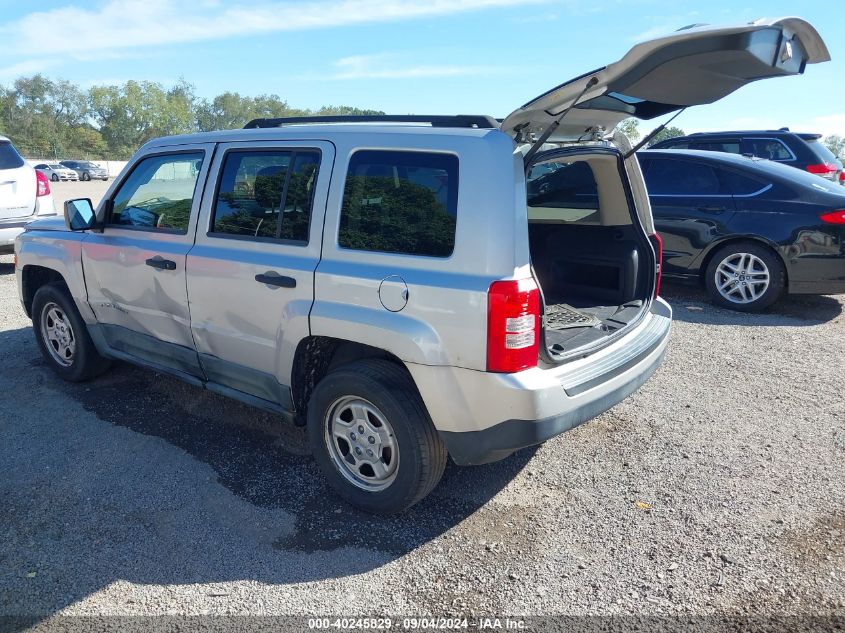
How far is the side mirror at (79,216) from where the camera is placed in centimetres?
444

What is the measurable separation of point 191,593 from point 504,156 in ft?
7.56

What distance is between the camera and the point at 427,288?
2.90m

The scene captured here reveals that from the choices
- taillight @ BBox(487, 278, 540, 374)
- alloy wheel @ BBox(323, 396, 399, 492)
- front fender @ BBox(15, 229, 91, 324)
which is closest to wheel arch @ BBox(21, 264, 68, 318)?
front fender @ BBox(15, 229, 91, 324)

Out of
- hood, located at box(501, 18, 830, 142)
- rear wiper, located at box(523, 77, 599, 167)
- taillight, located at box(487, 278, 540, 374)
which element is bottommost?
taillight, located at box(487, 278, 540, 374)

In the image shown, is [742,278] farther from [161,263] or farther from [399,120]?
[161,263]

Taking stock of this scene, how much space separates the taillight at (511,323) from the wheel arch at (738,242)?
4.98m

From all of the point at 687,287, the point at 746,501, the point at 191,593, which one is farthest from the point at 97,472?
the point at 687,287

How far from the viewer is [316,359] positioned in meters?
3.58

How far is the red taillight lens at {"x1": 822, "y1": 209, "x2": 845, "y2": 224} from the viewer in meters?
6.37

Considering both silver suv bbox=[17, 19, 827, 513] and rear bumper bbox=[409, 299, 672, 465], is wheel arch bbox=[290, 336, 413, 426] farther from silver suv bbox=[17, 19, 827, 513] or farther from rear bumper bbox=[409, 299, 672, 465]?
rear bumper bbox=[409, 299, 672, 465]

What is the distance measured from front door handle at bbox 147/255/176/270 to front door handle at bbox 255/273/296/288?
2.57 feet

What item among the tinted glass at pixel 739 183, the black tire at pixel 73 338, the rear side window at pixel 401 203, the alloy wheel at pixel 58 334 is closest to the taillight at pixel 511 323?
the rear side window at pixel 401 203

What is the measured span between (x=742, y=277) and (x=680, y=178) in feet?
4.44

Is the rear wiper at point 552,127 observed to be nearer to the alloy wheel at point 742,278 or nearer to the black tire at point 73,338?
the black tire at point 73,338
